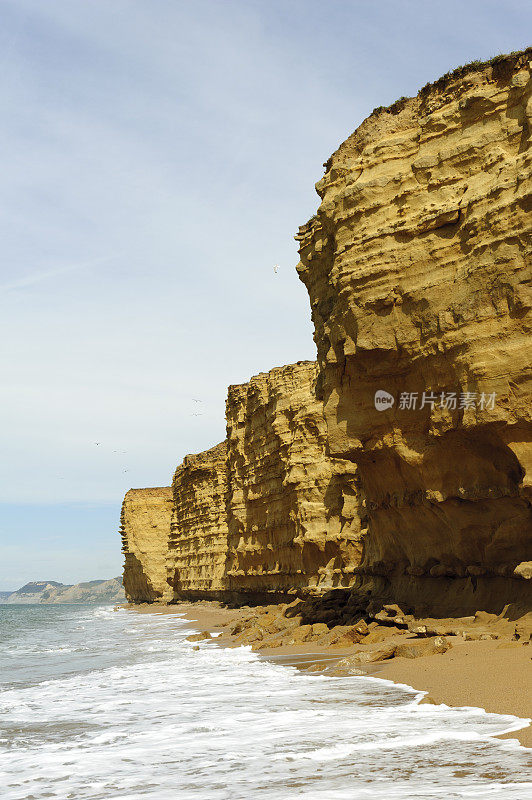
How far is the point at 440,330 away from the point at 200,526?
3942cm

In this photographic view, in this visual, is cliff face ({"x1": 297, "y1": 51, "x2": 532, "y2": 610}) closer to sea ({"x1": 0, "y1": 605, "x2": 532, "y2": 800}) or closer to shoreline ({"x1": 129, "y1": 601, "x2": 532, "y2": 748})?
shoreline ({"x1": 129, "y1": 601, "x2": 532, "y2": 748})

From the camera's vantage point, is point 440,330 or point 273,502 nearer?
point 440,330

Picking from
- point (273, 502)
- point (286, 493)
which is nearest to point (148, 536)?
point (273, 502)

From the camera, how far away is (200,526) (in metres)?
50.3

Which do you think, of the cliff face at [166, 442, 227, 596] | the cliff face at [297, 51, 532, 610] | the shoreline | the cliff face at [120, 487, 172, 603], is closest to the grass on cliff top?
the cliff face at [297, 51, 532, 610]

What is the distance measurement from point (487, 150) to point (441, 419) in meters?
4.83

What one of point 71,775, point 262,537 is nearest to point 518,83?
point 71,775

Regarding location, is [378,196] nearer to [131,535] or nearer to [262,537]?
[262,537]

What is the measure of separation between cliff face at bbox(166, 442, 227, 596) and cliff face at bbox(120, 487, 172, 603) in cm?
1244

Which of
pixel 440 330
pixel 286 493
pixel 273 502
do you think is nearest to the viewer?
pixel 440 330

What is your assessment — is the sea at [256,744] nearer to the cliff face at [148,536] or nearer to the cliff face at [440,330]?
the cliff face at [440,330]

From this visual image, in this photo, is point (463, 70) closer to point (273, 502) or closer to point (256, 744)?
point (256, 744)

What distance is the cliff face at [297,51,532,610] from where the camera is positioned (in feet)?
39.0

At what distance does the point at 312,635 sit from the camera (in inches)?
598
